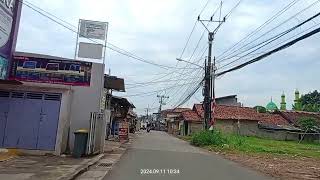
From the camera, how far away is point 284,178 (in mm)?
16250

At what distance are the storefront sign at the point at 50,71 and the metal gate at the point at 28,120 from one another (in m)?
1.29

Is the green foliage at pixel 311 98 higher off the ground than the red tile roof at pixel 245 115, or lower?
higher

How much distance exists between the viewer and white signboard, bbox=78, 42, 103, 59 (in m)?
24.3

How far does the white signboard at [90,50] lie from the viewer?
24344 mm

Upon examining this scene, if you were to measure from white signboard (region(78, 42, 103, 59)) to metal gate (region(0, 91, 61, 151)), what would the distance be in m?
4.18

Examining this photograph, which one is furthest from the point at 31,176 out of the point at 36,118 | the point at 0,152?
the point at 36,118

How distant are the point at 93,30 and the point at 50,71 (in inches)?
200

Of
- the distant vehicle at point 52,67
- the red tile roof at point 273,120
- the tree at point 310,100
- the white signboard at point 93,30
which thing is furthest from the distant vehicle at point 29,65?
the tree at point 310,100

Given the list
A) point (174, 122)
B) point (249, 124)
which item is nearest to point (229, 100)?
point (174, 122)

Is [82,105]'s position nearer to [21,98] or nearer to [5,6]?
[21,98]

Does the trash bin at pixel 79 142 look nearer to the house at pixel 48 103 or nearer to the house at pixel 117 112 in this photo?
the house at pixel 48 103

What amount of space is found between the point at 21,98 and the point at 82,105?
2941mm

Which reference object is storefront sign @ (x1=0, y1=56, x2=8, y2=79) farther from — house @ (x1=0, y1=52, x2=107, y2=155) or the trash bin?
the trash bin

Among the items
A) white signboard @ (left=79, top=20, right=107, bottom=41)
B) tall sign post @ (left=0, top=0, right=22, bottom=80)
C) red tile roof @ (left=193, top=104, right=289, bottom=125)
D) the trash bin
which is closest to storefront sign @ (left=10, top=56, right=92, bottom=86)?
tall sign post @ (left=0, top=0, right=22, bottom=80)
